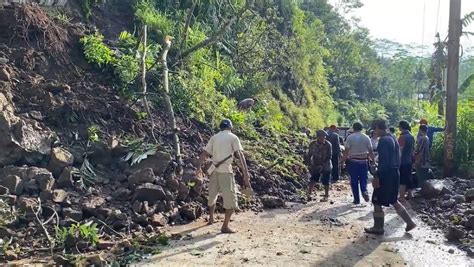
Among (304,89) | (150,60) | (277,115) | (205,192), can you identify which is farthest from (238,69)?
(205,192)

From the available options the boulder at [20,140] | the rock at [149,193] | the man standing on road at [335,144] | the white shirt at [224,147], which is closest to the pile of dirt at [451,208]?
the man standing on road at [335,144]

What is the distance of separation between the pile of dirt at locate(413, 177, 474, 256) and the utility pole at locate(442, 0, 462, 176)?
721mm

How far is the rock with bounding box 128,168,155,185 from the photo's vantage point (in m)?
8.52

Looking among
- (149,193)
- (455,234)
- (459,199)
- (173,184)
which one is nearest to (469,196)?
(459,199)

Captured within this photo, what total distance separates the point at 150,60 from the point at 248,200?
14.6ft

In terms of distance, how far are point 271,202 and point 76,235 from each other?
4012 millimetres

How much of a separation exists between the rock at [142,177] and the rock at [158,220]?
0.79 m

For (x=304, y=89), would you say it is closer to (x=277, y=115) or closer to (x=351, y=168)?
(x=277, y=115)

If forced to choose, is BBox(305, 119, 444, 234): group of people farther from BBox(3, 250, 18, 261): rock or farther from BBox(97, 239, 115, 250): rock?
BBox(3, 250, 18, 261): rock

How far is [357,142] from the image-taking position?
382 inches

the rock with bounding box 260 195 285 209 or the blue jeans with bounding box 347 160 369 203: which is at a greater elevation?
the blue jeans with bounding box 347 160 369 203

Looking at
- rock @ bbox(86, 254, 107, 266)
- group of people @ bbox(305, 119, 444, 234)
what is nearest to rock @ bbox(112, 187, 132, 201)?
rock @ bbox(86, 254, 107, 266)

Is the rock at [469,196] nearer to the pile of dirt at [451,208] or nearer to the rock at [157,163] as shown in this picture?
the pile of dirt at [451,208]

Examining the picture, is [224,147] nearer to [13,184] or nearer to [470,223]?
Result: [13,184]
